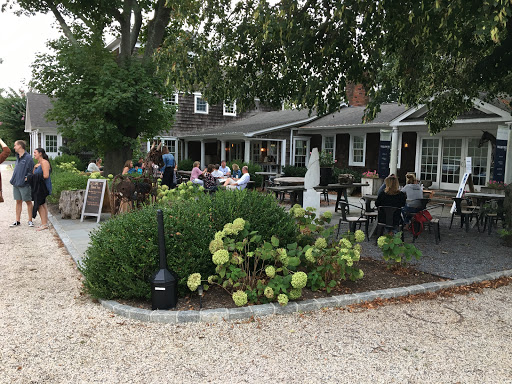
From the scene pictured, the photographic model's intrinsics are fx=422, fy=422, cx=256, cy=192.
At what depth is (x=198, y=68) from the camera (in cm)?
731

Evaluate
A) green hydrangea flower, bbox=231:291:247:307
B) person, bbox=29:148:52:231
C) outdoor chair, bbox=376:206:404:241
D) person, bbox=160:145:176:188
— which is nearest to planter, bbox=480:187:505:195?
outdoor chair, bbox=376:206:404:241

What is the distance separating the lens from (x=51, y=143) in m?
28.7

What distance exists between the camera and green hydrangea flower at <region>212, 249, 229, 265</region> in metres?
4.21

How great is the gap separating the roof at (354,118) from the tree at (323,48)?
8.48 m

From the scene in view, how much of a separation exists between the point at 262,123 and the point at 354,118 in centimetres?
559

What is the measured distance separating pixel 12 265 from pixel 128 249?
2843 millimetres

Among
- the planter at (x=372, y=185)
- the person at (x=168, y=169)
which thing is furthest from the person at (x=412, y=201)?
the person at (x=168, y=169)

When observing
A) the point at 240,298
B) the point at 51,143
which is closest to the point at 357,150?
the point at 240,298

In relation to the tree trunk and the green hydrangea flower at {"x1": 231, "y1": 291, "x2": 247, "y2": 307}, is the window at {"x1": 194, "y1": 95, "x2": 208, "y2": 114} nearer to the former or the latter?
the tree trunk

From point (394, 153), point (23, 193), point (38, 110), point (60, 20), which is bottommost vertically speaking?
point (23, 193)

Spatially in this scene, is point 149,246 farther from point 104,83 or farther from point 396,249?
point 104,83

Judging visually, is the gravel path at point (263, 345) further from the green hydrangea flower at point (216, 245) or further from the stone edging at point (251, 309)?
the green hydrangea flower at point (216, 245)

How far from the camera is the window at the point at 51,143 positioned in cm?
2844

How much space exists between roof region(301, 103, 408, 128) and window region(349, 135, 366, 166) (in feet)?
3.09
